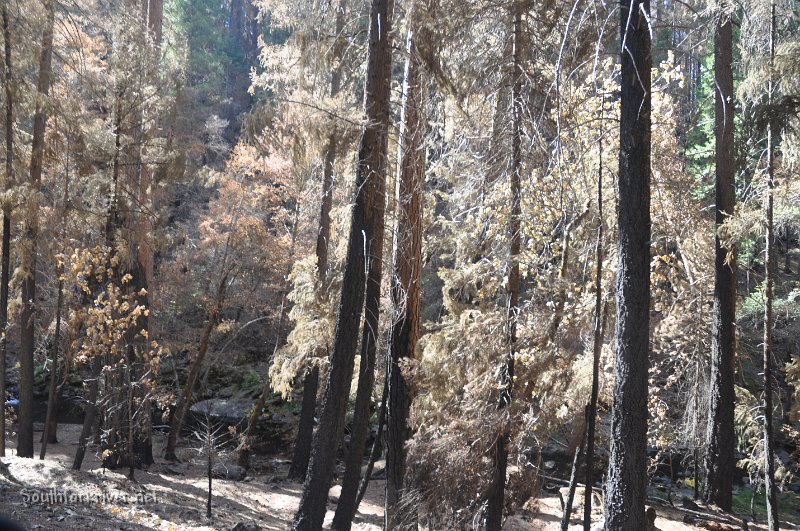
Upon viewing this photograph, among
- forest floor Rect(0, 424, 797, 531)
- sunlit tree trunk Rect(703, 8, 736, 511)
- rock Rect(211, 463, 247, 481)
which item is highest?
sunlit tree trunk Rect(703, 8, 736, 511)

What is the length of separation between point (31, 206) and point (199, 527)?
6576 mm

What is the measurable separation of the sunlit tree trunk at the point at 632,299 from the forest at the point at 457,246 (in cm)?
2

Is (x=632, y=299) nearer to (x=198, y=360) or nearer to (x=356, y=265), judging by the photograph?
(x=356, y=265)

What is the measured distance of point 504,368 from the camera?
980 centimetres

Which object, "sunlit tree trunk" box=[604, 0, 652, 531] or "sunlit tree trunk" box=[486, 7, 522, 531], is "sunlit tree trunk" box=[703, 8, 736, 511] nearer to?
"sunlit tree trunk" box=[486, 7, 522, 531]

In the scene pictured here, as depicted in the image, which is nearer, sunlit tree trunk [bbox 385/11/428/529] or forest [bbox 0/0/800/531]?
forest [bbox 0/0/800/531]

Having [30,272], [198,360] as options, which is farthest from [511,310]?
[198,360]

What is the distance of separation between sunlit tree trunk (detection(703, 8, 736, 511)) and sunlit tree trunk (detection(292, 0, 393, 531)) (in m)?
7.35

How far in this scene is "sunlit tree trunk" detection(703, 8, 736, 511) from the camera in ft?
42.8

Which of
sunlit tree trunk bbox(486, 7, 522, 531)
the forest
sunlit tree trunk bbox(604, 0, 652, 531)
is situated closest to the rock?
the forest

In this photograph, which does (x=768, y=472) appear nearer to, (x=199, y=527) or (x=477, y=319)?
(x=477, y=319)

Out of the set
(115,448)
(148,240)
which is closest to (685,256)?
(148,240)

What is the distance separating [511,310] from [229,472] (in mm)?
11580

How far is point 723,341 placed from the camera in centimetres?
1321
